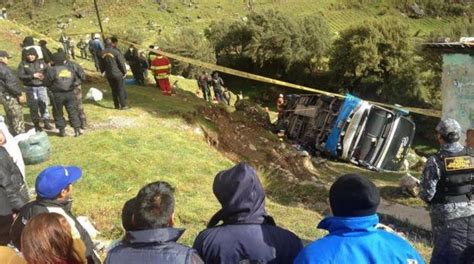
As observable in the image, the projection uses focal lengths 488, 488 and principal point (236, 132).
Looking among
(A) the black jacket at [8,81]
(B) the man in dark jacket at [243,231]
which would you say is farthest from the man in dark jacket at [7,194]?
(A) the black jacket at [8,81]

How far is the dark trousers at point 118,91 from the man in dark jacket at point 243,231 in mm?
8670

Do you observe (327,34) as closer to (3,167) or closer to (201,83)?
(201,83)

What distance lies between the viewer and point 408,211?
980 cm

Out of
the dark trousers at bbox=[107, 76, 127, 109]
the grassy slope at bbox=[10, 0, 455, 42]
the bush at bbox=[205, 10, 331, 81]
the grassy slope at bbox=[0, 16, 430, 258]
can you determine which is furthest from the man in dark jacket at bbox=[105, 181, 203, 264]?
the grassy slope at bbox=[10, 0, 455, 42]

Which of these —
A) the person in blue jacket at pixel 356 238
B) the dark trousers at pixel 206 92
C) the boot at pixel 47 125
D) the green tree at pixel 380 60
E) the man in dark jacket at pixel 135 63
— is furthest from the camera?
the green tree at pixel 380 60

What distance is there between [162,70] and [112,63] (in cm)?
401

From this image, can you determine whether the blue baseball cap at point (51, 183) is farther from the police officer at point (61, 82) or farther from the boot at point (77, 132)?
the boot at point (77, 132)

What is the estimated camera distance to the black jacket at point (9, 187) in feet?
15.4

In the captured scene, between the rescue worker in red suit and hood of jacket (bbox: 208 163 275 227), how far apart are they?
11817mm

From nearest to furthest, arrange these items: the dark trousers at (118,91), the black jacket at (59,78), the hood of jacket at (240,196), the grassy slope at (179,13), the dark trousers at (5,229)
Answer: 1. the hood of jacket at (240,196)
2. the dark trousers at (5,229)
3. the black jacket at (59,78)
4. the dark trousers at (118,91)
5. the grassy slope at (179,13)

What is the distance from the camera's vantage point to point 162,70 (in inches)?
583

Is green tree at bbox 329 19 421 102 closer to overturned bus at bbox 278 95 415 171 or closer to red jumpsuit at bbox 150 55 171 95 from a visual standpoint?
overturned bus at bbox 278 95 415 171

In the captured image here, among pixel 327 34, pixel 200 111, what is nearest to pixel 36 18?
pixel 327 34

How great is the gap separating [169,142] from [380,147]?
279 inches
